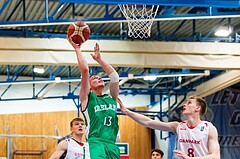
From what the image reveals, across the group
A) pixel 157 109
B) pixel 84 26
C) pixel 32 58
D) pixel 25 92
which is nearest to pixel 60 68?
pixel 25 92

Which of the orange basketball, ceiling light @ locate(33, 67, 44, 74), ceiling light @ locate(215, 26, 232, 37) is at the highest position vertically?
ceiling light @ locate(215, 26, 232, 37)

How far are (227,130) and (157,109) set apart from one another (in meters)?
4.39

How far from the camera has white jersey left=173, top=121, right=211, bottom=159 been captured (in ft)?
21.5

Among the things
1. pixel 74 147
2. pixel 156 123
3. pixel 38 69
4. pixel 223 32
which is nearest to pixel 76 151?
pixel 74 147

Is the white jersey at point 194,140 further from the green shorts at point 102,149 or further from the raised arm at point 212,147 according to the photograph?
the green shorts at point 102,149

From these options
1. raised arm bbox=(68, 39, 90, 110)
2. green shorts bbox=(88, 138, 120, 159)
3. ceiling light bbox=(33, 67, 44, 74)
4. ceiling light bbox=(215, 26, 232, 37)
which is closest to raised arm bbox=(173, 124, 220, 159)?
green shorts bbox=(88, 138, 120, 159)

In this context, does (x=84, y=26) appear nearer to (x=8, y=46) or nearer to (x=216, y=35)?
(x=8, y=46)

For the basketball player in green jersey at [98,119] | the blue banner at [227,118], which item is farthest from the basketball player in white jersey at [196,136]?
the blue banner at [227,118]

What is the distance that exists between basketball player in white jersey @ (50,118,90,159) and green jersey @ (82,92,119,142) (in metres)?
2.15

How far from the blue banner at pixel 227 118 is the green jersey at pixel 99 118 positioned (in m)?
14.9

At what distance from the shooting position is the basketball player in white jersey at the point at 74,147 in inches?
326

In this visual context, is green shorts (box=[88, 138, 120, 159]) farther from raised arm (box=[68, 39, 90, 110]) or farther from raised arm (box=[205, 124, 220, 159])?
raised arm (box=[205, 124, 220, 159])

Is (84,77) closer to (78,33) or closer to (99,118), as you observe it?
(99,118)

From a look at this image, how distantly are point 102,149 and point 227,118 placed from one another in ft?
50.7
